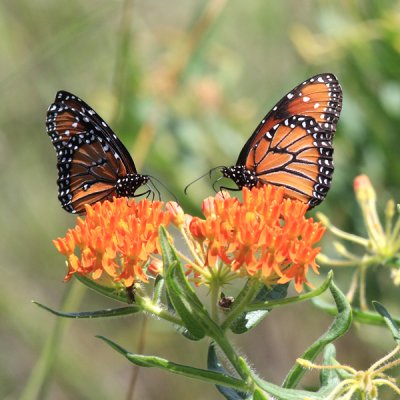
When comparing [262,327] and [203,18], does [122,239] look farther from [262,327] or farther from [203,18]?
[262,327]

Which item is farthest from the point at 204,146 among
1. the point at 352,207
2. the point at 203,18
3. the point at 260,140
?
the point at 260,140

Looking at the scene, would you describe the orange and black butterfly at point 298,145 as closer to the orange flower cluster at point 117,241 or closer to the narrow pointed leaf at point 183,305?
the orange flower cluster at point 117,241

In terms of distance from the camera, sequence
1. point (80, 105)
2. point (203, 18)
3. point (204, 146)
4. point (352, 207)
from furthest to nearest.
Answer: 1. point (204, 146)
2. point (203, 18)
3. point (352, 207)
4. point (80, 105)

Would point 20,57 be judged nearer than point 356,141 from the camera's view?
No

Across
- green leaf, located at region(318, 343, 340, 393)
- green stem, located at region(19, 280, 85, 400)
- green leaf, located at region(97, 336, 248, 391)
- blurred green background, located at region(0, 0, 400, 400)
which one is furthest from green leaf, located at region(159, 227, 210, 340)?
blurred green background, located at region(0, 0, 400, 400)

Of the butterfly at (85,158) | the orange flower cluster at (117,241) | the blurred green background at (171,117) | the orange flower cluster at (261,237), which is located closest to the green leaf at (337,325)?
the orange flower cluster at (261,237)

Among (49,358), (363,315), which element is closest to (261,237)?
(363,315)

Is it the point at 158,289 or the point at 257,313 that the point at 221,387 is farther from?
the point at 158,289
